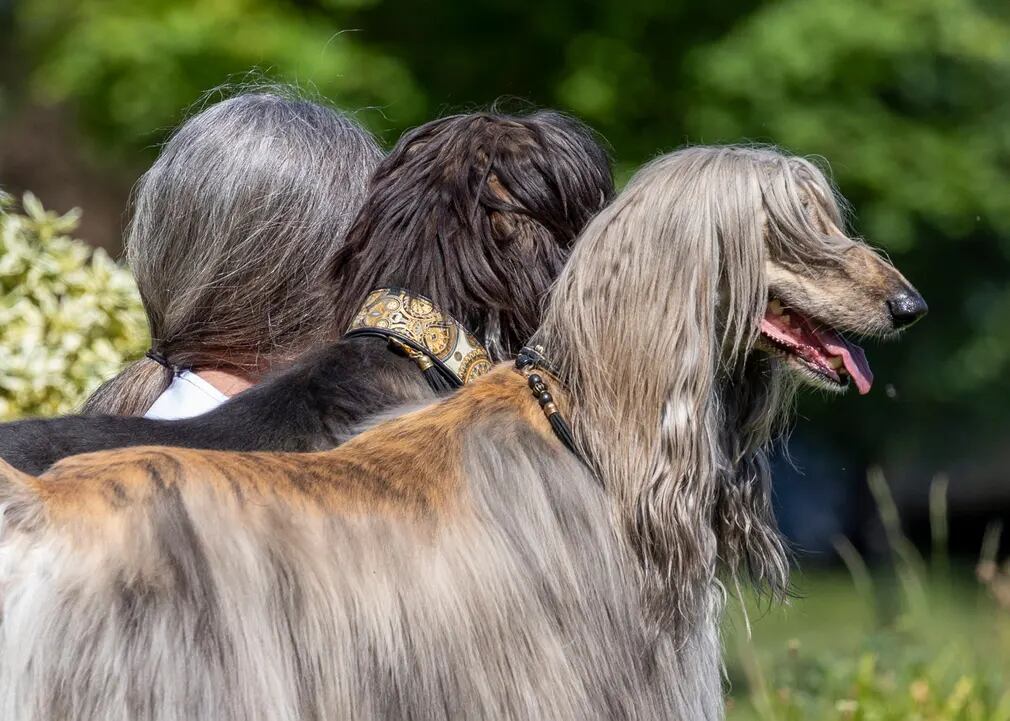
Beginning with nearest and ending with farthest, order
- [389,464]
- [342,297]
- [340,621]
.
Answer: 1. [340,621]
2. [389,464]
3. [342,297]

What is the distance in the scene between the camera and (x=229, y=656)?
226cm

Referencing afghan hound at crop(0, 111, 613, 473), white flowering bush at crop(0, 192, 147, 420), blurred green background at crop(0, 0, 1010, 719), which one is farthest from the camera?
blurred green background at crop(0, 0, 1010, 719)

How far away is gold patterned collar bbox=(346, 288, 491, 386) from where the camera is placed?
300 centimetres

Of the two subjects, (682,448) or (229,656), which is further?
(682,448)

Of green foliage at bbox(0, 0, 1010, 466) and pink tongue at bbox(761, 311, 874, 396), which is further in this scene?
green foliage at bbox(0, 0, 1010, 466)

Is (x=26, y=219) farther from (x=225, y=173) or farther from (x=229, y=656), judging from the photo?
(x=229, y=656)

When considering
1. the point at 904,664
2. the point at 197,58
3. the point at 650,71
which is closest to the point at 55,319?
the point at 904,664

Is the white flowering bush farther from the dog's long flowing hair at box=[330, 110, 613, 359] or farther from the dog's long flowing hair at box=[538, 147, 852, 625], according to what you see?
the dog's long flowing hair at box=[538, 147, 852, 625]

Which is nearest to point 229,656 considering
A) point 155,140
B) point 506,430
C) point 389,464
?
point 389,464

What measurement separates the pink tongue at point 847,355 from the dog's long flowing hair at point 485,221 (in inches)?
24.0

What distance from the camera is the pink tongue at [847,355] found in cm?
274

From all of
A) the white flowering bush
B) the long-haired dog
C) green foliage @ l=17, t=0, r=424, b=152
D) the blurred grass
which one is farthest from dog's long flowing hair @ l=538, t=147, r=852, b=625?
green foliage @ l=17, t=0, r=424, b=152

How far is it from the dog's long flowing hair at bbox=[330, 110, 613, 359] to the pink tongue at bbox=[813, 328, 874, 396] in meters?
0.61

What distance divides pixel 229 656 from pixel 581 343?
0.82 metres
